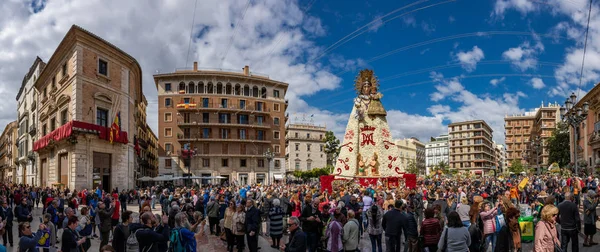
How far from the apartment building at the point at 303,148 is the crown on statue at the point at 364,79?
44.9 m

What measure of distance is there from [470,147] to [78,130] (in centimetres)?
10035

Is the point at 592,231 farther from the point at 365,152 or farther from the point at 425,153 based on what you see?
the point at 425,153

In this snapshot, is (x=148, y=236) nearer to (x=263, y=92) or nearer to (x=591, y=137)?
(x=591, y=137)

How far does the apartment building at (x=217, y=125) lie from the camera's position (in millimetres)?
57875

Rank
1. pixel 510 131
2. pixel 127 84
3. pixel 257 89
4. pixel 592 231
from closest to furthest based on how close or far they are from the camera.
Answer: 1. pixel 592 231
2. pixel 127 84
3. pixel 257 89
4. pixel 510 131

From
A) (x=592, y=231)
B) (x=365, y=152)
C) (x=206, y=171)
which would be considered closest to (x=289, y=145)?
(x=206, y=171)

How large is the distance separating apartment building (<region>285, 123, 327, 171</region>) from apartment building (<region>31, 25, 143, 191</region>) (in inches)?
1968

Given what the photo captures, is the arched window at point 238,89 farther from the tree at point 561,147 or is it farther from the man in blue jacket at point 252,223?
the man in blue jacket at point 252,223

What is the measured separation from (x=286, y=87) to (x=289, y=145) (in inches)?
862

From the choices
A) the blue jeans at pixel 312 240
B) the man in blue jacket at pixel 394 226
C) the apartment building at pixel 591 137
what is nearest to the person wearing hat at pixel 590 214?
the man in blue jacket at pixel 394 226

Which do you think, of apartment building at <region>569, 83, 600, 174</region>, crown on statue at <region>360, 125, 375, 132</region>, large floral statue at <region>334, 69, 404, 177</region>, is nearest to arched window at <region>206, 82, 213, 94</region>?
large floral statue at <region>334, 69, 404, 177</region>

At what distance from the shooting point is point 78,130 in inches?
1073

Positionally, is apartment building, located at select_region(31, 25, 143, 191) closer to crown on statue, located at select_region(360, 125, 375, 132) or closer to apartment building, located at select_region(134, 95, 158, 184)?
apartment building, located at select_region(134, 95, 158, 184)

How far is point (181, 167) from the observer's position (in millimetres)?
57906
